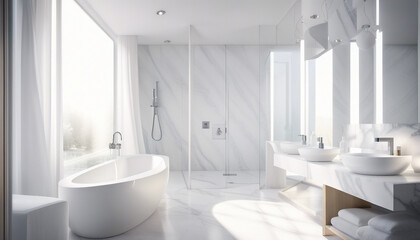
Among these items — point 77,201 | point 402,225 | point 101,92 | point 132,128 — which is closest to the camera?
point 402,225

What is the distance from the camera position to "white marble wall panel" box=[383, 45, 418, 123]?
2176mm

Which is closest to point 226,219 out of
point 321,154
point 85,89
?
point 321,154

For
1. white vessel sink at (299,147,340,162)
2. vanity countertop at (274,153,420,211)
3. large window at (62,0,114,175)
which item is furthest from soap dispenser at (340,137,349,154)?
large window at (62,0,114,175)

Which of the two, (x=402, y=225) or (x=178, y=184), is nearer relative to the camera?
(x=402, y=225)

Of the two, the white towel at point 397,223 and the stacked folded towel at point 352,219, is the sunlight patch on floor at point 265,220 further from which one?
the white towel at point 397,223

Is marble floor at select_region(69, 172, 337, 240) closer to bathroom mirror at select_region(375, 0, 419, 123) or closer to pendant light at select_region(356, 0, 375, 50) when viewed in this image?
bathroom mirror at select_region(375, 0, 419, 123)

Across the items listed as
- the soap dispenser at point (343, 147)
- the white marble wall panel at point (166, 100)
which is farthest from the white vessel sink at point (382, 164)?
the white marble wall panel at point (166, 100)

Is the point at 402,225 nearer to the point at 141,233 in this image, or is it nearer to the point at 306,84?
the point at 141,233

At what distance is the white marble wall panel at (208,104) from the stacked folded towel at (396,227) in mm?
4367

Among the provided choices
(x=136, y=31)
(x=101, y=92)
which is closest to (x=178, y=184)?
(x=101, y=92)

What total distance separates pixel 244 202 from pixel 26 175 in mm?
2365

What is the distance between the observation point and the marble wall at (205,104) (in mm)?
6180

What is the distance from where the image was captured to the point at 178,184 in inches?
196

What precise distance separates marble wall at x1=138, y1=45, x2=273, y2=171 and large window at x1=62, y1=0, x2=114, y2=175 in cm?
108
